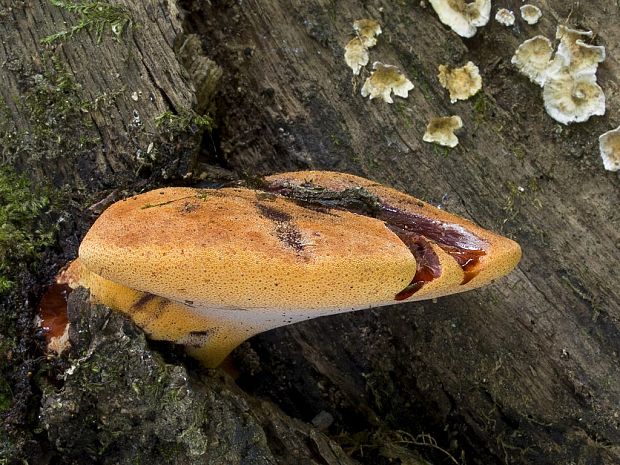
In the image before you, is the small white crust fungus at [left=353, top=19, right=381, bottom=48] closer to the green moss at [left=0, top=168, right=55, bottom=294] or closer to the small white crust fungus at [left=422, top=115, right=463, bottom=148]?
the small white crust fungus at [left=422, top=115, right=463, bottom=148]

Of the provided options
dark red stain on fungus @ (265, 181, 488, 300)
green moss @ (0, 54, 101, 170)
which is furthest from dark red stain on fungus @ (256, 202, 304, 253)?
green moss @ (0, 54, 101, 170)

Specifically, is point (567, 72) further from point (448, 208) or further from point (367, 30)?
point (367, 30)

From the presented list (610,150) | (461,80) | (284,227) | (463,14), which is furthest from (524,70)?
(284,227)

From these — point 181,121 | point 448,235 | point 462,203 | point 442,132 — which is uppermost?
point 181,121

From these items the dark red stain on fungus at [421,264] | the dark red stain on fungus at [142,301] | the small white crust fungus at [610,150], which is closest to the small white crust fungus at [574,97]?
the small white crust fungus at [610,150]

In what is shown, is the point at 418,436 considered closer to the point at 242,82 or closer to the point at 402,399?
the point at 402,399

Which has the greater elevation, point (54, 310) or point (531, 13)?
point (531, 13)
